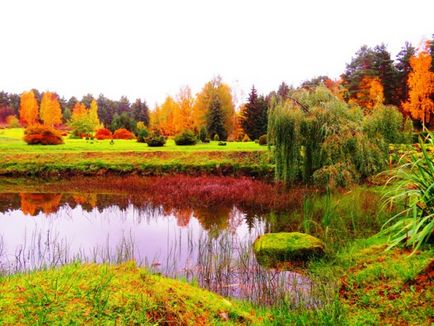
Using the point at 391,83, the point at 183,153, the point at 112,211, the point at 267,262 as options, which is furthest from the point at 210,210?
the point at 391,83

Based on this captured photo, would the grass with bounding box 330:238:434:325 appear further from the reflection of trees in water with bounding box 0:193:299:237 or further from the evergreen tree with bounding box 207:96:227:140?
the evergreen tree with bounding box 207:96:227:140

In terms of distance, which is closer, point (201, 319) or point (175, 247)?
point (201, 319)

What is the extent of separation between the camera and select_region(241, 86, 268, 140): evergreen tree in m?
37.9

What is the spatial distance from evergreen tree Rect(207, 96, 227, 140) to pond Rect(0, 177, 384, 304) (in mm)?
21357

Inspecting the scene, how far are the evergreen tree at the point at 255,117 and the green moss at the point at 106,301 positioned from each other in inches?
1334

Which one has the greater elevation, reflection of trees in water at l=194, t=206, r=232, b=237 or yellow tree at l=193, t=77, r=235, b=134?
yellow tree at l=193, t=77, r=235, b=134

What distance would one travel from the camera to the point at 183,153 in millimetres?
23344

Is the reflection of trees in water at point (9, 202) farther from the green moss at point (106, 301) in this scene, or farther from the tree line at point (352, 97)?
the tree line at point (352, 97)

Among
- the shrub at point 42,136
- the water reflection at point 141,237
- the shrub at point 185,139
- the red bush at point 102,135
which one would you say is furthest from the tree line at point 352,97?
the water reflection at point 141,237

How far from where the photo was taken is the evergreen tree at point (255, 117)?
3788 cm

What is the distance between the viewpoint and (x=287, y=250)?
23.2ft

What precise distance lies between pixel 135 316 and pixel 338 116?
10408mm

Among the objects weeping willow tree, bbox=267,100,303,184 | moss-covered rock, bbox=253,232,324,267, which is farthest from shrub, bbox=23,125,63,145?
moss-covered rock, bbox=253,232,324,267

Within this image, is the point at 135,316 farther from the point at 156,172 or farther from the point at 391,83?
the point at 391,83
